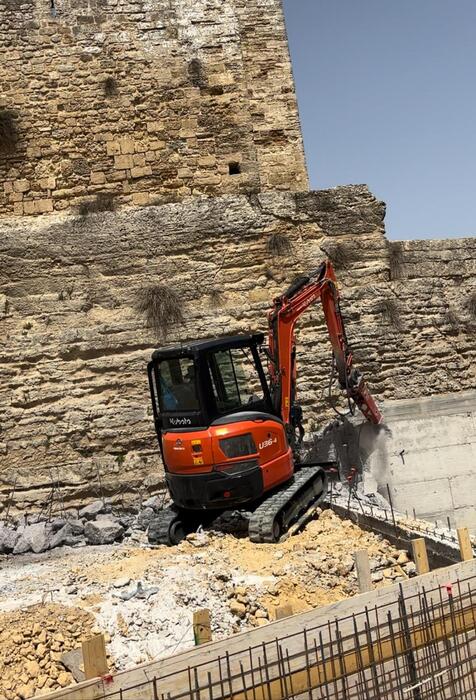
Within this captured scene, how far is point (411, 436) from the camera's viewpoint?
9078mm

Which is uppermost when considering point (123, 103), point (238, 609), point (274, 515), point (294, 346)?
point (123, 103)

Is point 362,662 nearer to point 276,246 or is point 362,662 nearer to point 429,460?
point 429,460

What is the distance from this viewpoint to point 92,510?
26.9 ft

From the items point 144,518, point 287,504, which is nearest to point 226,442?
point 287,504

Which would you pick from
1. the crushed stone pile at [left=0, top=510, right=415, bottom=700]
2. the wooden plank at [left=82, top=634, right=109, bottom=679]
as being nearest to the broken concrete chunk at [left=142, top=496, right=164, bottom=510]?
the crushed stone pile at [left=0, top=510, right=415, bottom=700]

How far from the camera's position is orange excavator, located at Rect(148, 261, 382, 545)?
6.25 meters

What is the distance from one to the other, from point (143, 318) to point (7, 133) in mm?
3849

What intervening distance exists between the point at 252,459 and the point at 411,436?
3.70m

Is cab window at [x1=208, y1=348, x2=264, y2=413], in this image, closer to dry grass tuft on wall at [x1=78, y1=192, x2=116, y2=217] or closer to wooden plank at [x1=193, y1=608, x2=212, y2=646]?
wooden plank at [x1=193, y1=608, x2=212, y2=646]

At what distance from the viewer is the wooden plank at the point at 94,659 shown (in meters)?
2.96

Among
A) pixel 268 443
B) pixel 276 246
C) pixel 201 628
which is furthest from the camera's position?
pixel 276 246

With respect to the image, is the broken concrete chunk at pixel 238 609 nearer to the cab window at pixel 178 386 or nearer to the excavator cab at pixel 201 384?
the excavator cab at pixel 201 384

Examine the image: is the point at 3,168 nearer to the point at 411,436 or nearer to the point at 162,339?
the point at 162,339

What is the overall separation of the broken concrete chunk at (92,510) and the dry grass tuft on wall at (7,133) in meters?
5.77
